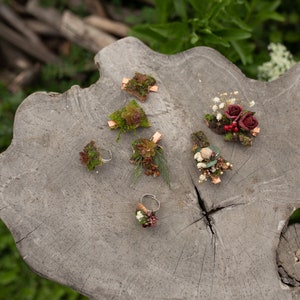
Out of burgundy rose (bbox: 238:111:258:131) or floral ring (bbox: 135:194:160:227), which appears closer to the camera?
floral ring (bbox: 135:194:160:227)

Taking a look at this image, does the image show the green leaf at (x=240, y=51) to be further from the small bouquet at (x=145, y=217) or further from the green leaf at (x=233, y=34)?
the small bouquet at (x=145, y=217)

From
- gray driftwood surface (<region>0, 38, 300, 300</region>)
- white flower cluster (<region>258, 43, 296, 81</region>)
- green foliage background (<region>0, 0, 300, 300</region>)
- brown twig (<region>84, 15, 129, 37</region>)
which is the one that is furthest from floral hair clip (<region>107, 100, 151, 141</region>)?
brown twig (<region>84, 15, 129, 37</region>)

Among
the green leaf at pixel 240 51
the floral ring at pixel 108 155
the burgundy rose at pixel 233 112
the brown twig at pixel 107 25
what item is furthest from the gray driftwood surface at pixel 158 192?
the brown twig at pixel 107 25

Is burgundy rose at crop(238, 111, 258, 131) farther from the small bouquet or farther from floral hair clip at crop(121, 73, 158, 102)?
the small bouquet

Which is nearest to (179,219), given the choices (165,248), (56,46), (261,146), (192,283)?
(165,248)

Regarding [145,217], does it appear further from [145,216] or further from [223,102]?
[223,102]

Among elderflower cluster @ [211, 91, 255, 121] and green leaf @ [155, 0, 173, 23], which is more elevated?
green leaf @ [155, 0, 173, 23]
